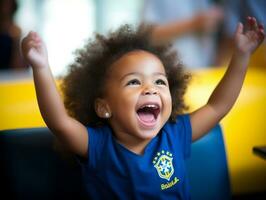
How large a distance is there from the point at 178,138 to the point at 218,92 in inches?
6.9

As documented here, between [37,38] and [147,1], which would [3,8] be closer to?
[147,1]

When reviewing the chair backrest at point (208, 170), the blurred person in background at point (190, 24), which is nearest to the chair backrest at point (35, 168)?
the chair backrest at point (208, 170)

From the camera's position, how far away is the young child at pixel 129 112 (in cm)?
103

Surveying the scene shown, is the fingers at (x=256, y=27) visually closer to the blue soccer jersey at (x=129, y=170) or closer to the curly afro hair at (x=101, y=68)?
the curly afro hair at (x=101, y=68)

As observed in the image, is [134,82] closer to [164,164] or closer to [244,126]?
[164,164]

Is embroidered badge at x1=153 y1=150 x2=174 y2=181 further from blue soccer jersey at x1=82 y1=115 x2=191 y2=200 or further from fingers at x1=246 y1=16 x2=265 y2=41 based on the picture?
fingers at x1=246 y1=16 x2=265 y2=41

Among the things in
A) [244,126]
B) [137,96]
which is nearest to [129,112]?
[137,96]

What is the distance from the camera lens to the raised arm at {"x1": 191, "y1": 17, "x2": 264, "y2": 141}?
1.16 metres

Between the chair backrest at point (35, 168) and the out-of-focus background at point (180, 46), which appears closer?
the chair backrest at point (35, 168)

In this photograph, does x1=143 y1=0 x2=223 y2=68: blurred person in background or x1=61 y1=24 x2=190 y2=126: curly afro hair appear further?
x1=143 y1=0 x2=223 y2=68: blurred person in background

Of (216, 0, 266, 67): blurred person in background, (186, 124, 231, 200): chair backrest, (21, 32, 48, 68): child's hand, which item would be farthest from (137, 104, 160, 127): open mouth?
(216, 0, 266, 67): blurred person in background

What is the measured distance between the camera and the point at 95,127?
3.81ft

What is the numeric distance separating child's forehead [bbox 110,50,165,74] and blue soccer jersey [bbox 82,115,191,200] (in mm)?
165

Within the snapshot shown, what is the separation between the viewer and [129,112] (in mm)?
1038
